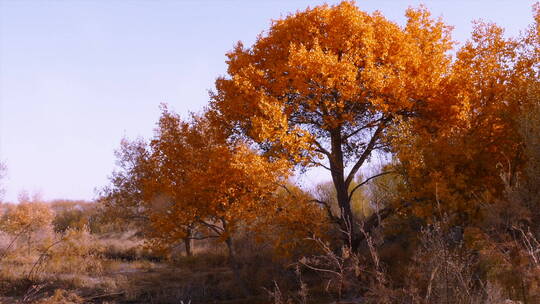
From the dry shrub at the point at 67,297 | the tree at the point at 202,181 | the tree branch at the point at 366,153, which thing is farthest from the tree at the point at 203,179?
the dry shrub at the point at 67,297

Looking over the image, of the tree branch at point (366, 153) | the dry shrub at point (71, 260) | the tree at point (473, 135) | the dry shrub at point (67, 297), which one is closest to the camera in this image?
the tree at point (473, 135)

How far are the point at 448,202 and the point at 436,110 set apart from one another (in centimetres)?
437

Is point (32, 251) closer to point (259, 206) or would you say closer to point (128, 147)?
point (128, 147)

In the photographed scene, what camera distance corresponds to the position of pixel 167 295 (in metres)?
21.4

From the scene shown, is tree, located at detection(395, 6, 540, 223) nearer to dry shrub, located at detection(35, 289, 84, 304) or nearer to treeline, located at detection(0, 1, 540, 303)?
treeline, located at detection(0, 1, 540, 303)

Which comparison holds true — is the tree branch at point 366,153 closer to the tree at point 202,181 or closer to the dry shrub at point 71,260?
the tree at point 202,181

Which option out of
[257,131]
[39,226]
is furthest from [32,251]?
[257,131]

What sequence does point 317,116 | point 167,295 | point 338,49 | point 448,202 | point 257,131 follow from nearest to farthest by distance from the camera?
point 448,202, point 257,131, point 338,49, point 317,116, point 167,295

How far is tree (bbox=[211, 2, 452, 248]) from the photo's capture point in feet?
53.7

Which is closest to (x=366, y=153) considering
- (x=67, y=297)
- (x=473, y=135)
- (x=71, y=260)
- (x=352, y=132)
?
(x=352, y=132)

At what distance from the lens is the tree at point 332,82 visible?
16.4 m

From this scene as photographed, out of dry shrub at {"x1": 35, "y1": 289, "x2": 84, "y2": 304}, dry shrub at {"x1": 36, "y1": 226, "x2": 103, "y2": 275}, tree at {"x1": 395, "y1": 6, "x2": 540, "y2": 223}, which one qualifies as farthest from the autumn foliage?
dry shrub at {"x1": 36, "y1": 226, "x2": 103, "y2": 275}

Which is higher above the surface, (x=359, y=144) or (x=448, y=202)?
(x=359, y=144)

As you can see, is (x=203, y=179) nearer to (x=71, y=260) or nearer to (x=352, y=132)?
(x=352, y=132)
